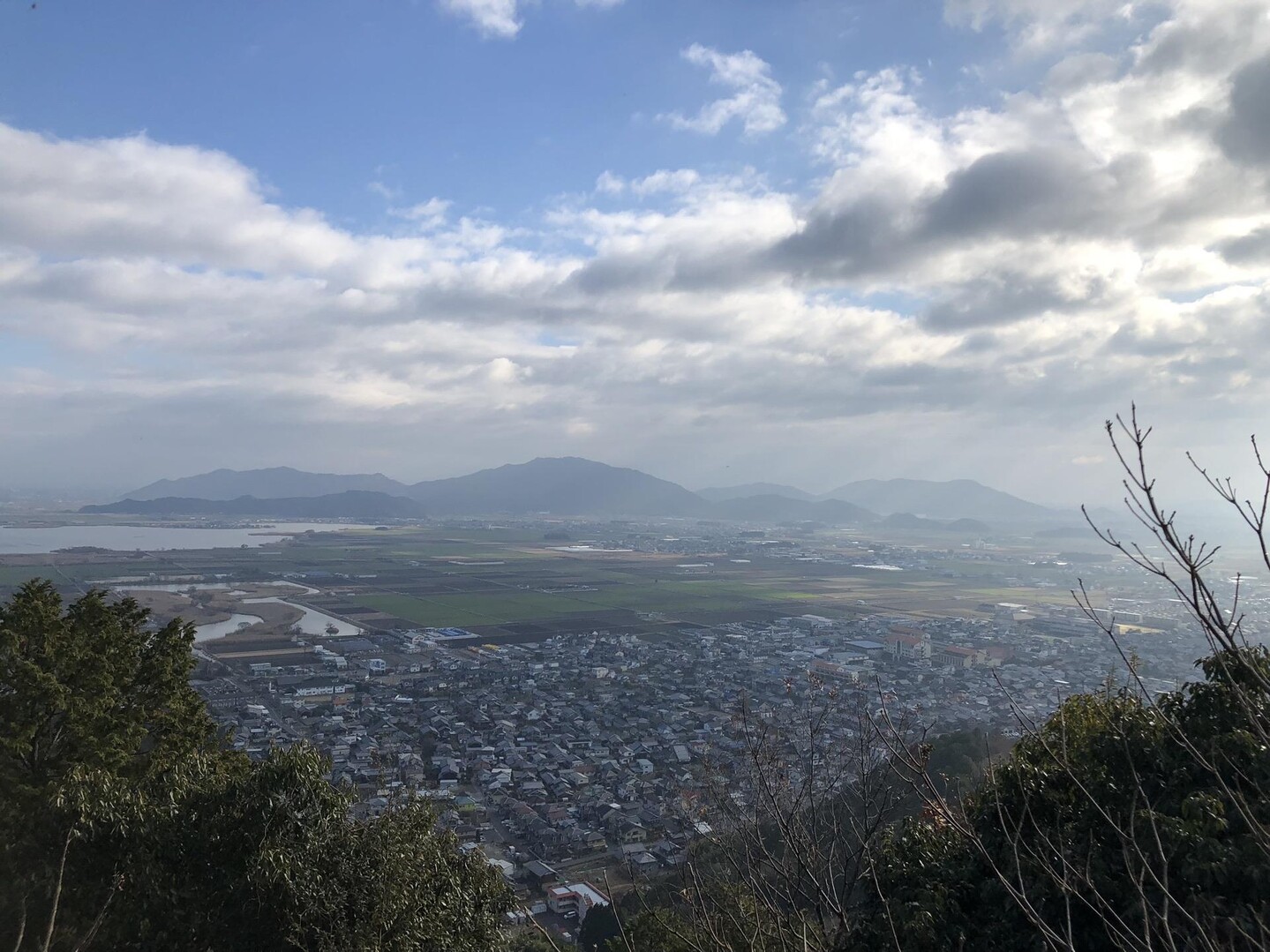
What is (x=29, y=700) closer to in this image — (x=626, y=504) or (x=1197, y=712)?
(x=1197, y=712)

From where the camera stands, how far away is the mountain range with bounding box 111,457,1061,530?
112500mm

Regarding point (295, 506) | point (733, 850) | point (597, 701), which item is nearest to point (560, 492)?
point (295, 506)

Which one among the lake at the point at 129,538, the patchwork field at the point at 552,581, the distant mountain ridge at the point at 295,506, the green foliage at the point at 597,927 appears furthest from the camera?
the distant mountain ridge at the point at 295,506

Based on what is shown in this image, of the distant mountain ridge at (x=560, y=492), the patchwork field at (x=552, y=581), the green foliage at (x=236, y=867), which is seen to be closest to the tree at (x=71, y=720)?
the green foliage at (x=236, y=867)

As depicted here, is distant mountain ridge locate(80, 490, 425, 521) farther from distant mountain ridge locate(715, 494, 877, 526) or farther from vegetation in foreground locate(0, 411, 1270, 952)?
vegetation in foreground locate(0, 411, 1270, 952)

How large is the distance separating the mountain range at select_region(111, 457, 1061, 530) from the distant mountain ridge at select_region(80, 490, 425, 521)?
0.26m

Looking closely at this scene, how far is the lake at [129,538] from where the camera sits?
50.2m

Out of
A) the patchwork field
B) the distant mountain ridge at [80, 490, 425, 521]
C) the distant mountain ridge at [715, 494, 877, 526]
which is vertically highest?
the distant mountain ridge at [80, 490, 425, 521]

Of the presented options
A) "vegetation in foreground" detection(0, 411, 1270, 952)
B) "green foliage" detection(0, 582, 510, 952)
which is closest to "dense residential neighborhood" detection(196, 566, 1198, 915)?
"green foliage" detection(0, 582, 510, 952)

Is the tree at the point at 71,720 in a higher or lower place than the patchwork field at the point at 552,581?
higher

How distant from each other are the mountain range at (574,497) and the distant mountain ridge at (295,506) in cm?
26

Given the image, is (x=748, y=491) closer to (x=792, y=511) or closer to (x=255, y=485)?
(x=792, y=511)

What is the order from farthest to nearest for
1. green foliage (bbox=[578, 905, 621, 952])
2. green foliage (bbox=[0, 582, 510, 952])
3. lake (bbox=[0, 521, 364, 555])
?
lake (bbox=[0, 521, 364, 555]), green foliage (bbox=[578, 905, 621, 952]), green foliage (bbox=[0, 582, 510, 952])

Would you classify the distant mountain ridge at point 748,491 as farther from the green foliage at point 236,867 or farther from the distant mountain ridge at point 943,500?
the green foliage at point 236,867
